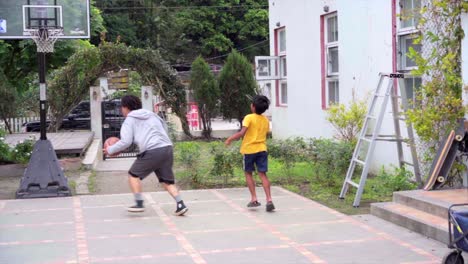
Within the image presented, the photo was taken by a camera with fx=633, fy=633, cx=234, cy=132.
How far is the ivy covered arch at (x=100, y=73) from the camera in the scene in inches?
763

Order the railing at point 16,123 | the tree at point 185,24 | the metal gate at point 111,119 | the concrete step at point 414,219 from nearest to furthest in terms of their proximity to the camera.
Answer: the concrete step at point 414,219 < the metal gate at point 111,119 < the railing at point 16,123 < the tree at point 185,24

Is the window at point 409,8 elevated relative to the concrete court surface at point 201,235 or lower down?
elevated

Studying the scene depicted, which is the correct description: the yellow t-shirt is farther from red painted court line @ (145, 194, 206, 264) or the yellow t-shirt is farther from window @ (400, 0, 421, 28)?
window @ (400, 0, 421, 28)

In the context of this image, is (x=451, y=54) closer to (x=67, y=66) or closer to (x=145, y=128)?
(x=145, y=128)

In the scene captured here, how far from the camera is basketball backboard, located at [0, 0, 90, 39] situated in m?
11.0

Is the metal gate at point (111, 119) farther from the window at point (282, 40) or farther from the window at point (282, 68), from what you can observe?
the window at point (282, 40)

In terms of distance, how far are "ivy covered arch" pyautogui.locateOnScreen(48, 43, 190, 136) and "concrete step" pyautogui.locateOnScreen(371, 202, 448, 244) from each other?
1274 cm

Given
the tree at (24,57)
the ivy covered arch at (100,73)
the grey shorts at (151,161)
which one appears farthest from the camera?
the ivy covered arch at (100,73)

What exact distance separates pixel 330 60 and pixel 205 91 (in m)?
8.36

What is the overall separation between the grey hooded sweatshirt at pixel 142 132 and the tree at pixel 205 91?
1353 cm

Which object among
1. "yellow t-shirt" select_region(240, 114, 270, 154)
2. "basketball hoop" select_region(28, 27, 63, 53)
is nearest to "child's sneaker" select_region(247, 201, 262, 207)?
"yellow t-shirt" select_region(240, 114, 270, 154)

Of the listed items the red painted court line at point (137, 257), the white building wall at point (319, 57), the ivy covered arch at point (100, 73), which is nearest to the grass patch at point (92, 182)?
the red painted court line at point (137, 257)

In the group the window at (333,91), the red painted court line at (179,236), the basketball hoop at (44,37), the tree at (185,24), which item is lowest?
the red painted court line at (179,236)

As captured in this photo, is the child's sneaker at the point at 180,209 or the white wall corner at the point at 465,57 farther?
the white wall corner at the point at 465,57
